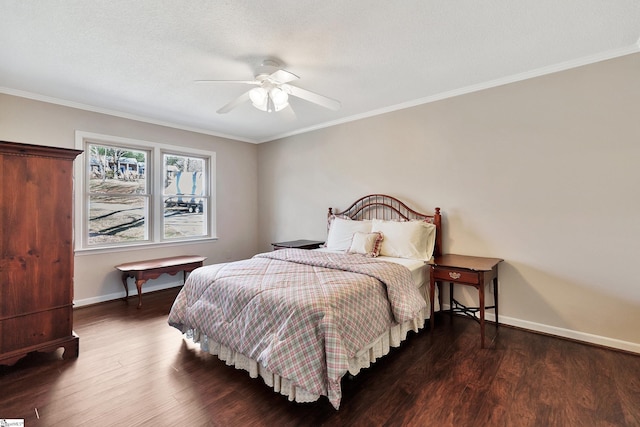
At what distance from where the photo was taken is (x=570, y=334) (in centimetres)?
268

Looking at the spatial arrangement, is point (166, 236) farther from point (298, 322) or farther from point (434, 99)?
point (434, 99)

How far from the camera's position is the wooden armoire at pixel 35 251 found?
7.10ft

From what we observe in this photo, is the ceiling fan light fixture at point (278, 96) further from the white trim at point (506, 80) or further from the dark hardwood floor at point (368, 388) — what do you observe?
the dark hardwood floor at point (368, 388)

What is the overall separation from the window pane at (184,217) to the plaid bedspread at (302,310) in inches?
90.0

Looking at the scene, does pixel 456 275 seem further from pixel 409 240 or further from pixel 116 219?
pixel 116 219

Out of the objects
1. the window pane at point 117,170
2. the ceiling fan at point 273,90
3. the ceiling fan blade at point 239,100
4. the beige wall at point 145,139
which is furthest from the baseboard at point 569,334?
the window pane at point 117,170

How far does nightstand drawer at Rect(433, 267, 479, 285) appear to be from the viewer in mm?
2576

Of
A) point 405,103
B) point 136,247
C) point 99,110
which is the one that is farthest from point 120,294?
point 405,103

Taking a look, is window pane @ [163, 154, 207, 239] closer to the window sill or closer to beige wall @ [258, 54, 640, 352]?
the window sill

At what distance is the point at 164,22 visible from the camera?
2047 mm

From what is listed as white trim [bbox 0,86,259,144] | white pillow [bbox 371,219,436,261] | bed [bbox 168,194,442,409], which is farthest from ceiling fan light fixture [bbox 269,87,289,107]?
white trim [bbox 0,86,259,144]

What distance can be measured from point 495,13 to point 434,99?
1452 mm

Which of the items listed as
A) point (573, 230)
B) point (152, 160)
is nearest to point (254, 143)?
point (152, 160)

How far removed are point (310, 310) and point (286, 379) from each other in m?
0.45
